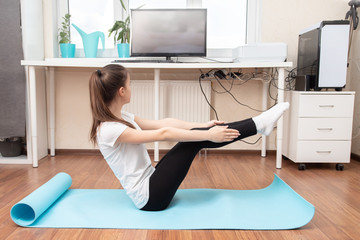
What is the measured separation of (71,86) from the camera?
9.35 feet

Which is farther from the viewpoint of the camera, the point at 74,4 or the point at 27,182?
the point at 74,4

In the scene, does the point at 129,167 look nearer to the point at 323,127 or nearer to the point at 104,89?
the point at 104,89

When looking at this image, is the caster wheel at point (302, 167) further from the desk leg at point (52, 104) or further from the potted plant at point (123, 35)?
the desk leg at point (52, 104)

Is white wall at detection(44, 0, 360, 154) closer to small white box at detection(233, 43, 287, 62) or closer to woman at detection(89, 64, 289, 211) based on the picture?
small white box at detection(233, 43, 287, 62)

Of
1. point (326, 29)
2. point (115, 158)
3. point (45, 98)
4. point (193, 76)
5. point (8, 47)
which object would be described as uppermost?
point (326, 29)

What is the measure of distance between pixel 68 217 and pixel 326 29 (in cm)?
203

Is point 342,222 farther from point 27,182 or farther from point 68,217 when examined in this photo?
point 27,182

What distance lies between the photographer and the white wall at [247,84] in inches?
109

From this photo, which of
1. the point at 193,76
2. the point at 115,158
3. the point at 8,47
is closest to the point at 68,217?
the point at 115,158

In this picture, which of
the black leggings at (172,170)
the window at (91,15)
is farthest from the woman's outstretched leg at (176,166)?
the window at (91,15)

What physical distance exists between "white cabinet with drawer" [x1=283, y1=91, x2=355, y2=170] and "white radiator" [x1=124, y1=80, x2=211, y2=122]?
78cm

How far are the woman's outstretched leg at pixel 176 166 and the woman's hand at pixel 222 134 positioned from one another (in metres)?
0.05

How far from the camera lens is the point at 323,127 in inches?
93.0

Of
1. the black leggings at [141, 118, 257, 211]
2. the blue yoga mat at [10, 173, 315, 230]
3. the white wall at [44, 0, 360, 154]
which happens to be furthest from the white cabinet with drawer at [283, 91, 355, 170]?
the black leggings at [141, 118, 257, 211]
